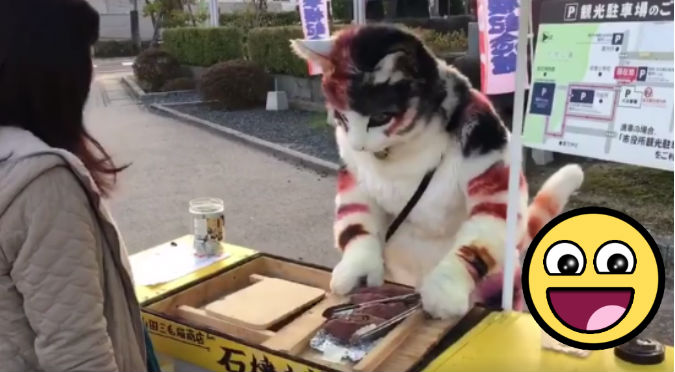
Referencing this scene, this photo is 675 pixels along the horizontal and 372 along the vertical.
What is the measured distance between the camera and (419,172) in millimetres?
2127

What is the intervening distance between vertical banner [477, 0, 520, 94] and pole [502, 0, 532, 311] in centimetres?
390

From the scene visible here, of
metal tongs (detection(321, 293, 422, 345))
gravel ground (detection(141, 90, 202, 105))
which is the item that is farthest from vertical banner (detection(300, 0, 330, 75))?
metal tongs (detection(321, 293, 422, 345))

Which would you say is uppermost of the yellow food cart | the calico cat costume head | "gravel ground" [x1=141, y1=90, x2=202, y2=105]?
the calico cat costume head

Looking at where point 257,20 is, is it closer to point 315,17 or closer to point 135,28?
point 315,17

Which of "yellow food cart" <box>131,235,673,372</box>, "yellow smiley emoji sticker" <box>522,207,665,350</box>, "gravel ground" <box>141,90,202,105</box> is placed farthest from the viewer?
"gravel ground" <box>141,90,202,105</box>

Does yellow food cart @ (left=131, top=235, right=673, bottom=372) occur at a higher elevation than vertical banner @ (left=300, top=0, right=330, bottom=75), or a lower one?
lower

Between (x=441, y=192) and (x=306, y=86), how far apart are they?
1001 centimetres

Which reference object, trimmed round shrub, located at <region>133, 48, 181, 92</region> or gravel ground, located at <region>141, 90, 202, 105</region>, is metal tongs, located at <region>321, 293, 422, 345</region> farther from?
trimmed round shrub, located at <region>133, 48, 181, 92</region>

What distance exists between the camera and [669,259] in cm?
471

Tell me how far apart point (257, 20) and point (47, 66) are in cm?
1485

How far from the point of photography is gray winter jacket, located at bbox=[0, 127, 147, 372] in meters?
1.34

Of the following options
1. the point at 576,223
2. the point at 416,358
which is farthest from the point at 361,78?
the point at 576,223

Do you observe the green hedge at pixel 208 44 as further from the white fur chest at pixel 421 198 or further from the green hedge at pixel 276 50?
the white fur chest at pixel 421 198

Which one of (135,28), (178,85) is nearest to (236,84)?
(178,85)
